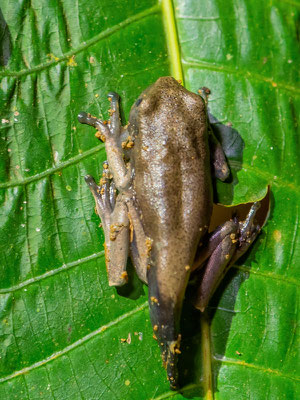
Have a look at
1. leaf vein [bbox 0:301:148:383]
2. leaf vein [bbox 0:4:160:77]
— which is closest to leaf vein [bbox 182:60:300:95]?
leaf vein [bbox 0:4:160:77]

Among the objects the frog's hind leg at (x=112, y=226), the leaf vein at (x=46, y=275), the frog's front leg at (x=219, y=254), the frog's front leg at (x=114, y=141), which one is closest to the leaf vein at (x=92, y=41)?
the frog's front leg at (x=114, y=141)

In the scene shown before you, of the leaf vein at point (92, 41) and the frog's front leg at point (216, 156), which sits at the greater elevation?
the leaf vein at point (92, 41)

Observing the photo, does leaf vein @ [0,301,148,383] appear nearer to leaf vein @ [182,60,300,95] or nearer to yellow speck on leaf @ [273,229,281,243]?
yellow speck on leaf @ [273,229,281,243]

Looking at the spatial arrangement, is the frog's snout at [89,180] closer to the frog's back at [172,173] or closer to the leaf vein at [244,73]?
the frog's back at [172,173]

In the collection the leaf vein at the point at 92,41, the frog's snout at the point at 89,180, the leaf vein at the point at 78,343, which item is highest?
the leaf vein at the point at 92,41

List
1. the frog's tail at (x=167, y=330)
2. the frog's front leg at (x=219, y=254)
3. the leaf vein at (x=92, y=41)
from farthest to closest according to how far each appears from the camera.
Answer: the leaf vein at (x=92, y=41) < the frog's front leg at (x=219, y=254) < the frog's tail at (x=167, y=330)

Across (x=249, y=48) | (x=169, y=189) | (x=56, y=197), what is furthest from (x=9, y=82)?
(x=249, y=48)

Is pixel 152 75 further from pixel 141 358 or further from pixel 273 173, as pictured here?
pixel 141 358
